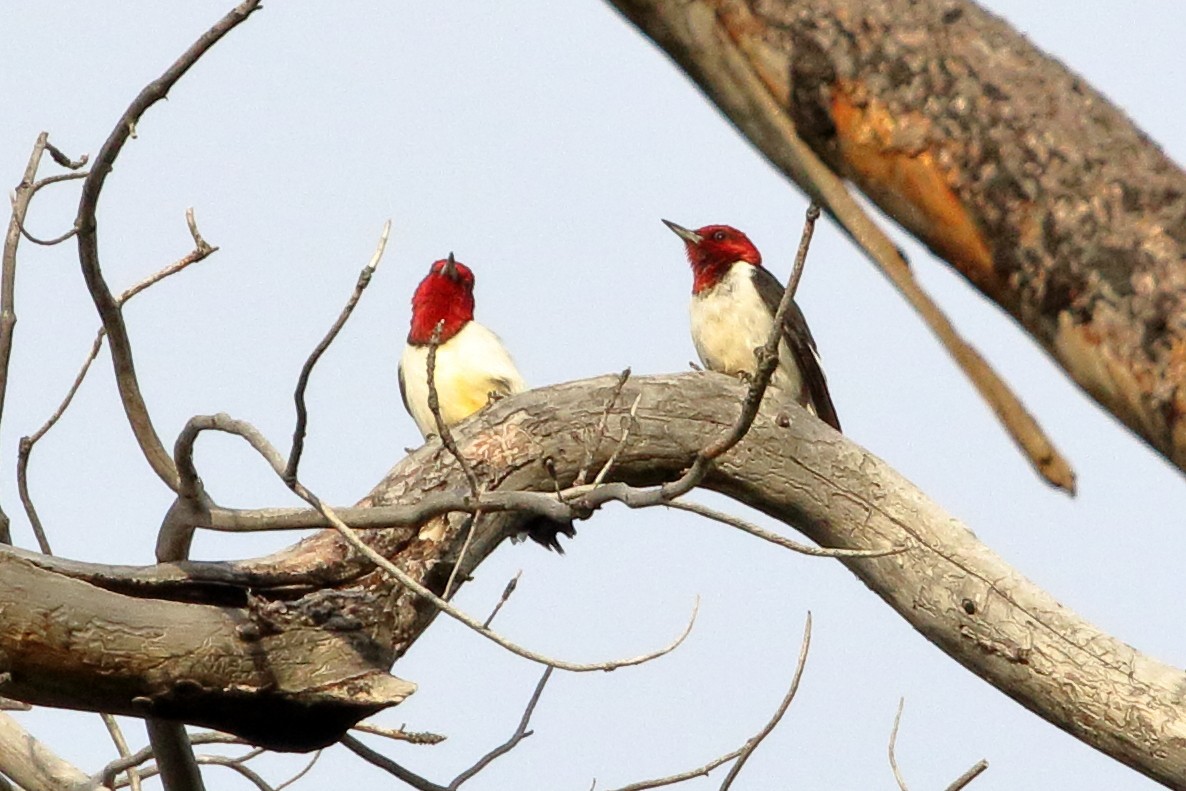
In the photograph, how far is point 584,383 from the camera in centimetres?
544

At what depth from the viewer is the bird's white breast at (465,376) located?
721 centimetres

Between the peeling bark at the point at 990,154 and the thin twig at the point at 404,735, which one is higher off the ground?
the peeling bark at the point at 990,154

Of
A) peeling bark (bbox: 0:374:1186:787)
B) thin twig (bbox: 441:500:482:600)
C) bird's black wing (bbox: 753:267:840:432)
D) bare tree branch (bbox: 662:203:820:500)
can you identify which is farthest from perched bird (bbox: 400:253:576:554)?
bare tree branch (bbox: 662:203:820:500)

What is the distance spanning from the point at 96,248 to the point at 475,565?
5.88 feet

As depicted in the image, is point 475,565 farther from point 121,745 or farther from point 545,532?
point 121,745

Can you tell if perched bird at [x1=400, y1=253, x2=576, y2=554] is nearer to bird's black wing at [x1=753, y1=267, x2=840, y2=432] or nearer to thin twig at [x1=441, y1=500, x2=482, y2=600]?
bird's black wing at [x1=753, y1=267, x2=840, y2=432]

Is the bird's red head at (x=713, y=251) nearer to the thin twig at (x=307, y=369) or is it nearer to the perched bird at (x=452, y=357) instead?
the perched bird at (x=452, y=357)

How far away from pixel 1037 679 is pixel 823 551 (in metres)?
1.68

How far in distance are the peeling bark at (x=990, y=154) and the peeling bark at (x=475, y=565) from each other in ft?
8.61

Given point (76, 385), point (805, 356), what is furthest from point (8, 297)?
point (805, 356)

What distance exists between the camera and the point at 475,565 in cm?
506

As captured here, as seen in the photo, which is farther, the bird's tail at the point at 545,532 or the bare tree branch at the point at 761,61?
the bird's tail at the point at 545,532

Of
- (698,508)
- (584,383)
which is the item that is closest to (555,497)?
(698,508)

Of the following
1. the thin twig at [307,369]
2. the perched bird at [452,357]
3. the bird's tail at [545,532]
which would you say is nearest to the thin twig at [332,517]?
the thin twig at [307,369]
